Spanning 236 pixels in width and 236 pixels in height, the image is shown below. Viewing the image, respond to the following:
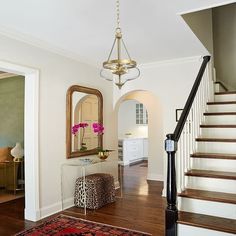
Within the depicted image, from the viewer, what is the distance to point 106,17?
2.91 metres

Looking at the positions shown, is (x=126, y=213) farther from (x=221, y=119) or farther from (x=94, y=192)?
(x=221, y=119)

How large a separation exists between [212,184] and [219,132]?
3.20 feet

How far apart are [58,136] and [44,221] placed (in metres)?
1.30

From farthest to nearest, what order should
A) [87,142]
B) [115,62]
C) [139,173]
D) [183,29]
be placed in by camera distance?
[139,173]
[87,142]
[183,29]
[115,62]

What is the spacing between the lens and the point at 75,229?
3.17 m

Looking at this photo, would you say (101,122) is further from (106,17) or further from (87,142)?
Result: (106,17)

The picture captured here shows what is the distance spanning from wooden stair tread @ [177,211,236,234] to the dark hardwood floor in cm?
56

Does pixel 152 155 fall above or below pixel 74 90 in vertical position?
below

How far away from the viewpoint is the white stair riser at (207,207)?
8.43 feet

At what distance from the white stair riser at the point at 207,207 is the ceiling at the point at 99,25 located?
84.9 inches

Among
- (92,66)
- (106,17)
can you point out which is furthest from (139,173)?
(106,17)

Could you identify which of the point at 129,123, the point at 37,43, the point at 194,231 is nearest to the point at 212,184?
the point at 194,231

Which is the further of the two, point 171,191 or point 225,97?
point 225,97

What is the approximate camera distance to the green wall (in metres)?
5.58
